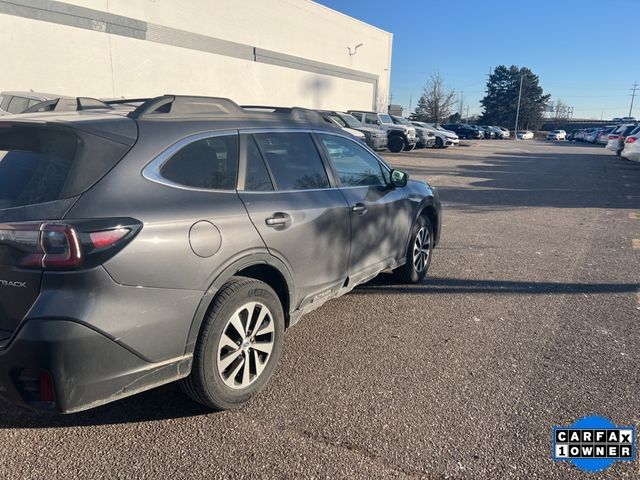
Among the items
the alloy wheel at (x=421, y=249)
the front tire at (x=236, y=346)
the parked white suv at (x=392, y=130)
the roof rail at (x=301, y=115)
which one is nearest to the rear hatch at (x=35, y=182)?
the front tire at (x=236, y=346)

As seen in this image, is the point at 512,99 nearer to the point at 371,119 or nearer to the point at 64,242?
the point at 371,119

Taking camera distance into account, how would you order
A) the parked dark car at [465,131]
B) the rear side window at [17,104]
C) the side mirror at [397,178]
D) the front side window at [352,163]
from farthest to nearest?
1. the parked dark car at [465,131]
2. the rear side window at [17,104]
3. the side mirror at [397,178]
4. the front side window at [352,163]

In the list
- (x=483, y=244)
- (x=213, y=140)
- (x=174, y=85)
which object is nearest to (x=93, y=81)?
(x=174, y=85)

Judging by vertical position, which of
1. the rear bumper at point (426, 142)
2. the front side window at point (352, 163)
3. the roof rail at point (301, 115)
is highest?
the roof rail at point (301, 115)

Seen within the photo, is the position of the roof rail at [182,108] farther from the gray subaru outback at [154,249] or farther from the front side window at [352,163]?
the front side window at [352,163]

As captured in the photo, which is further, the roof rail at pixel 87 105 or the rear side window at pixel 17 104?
the rear side window at pixel 17 104

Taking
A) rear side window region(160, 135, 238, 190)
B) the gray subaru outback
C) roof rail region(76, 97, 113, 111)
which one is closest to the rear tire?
the gray subaru outback

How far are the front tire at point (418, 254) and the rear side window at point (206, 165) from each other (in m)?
2.46

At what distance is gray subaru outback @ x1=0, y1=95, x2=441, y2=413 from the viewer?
2261 mm

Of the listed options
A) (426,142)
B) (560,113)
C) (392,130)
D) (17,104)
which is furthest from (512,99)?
(17,104)

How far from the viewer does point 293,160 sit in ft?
12.1

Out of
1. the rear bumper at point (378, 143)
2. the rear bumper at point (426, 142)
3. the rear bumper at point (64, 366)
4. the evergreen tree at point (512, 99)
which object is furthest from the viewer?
the evergreen tree at point (512, 99)

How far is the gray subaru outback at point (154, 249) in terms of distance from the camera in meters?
2.26

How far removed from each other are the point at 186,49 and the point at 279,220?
65.7 feet
